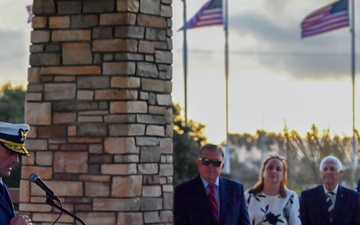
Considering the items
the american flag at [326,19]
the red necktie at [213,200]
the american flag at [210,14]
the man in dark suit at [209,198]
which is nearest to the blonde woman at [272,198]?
the man in dark suit at [209,198]

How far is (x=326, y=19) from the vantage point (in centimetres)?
3900

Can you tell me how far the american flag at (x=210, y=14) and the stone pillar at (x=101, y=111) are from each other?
25877 millimetres

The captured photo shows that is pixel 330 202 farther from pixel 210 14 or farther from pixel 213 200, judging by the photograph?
pixel 210 14

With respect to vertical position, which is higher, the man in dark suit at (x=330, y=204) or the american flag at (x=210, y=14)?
the american flag at (x=210, y=14)

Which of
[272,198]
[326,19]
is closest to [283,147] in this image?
[326,19]

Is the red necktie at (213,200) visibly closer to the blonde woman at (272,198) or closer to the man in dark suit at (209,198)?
the man in dark suit at (209,198)

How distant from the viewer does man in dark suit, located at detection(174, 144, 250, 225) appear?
10.8m

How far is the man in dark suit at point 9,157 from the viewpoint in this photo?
7371mm

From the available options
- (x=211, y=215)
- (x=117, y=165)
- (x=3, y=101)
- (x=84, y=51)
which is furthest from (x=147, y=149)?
(x=3, y=101)

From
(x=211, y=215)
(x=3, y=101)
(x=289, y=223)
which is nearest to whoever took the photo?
(x=211, y=215)

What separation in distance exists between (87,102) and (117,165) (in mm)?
715

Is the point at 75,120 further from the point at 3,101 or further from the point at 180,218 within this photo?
the point at 3,101

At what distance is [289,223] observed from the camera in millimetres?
12328

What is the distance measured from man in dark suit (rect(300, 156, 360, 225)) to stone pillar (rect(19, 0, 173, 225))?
1497mm
